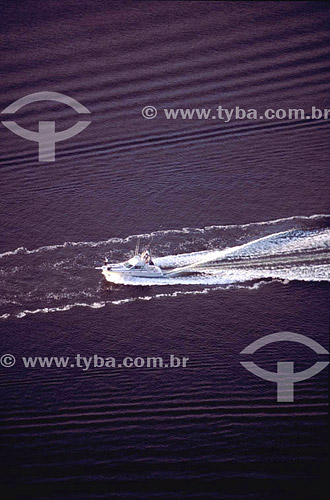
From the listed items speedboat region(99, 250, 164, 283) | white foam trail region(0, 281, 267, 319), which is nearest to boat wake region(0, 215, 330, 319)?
white foam trail region(0, 281, 267, 319)

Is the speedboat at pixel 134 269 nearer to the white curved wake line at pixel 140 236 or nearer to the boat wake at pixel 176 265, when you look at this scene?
the boat wake at pixel 176 265

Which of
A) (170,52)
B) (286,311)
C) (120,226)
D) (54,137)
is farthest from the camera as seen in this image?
(170,52)

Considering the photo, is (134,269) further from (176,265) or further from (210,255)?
(210,255)

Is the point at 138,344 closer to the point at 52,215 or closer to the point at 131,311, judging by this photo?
Result: the point at 131,311

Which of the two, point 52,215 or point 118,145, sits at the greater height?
point 118,145

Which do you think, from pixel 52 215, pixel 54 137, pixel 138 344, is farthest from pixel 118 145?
pixel 138 344

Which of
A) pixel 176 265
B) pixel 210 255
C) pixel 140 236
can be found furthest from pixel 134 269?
pixel 210 255

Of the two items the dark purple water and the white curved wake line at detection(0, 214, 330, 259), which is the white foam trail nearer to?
the dark purple water

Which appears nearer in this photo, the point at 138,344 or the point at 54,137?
the point at 138,344
